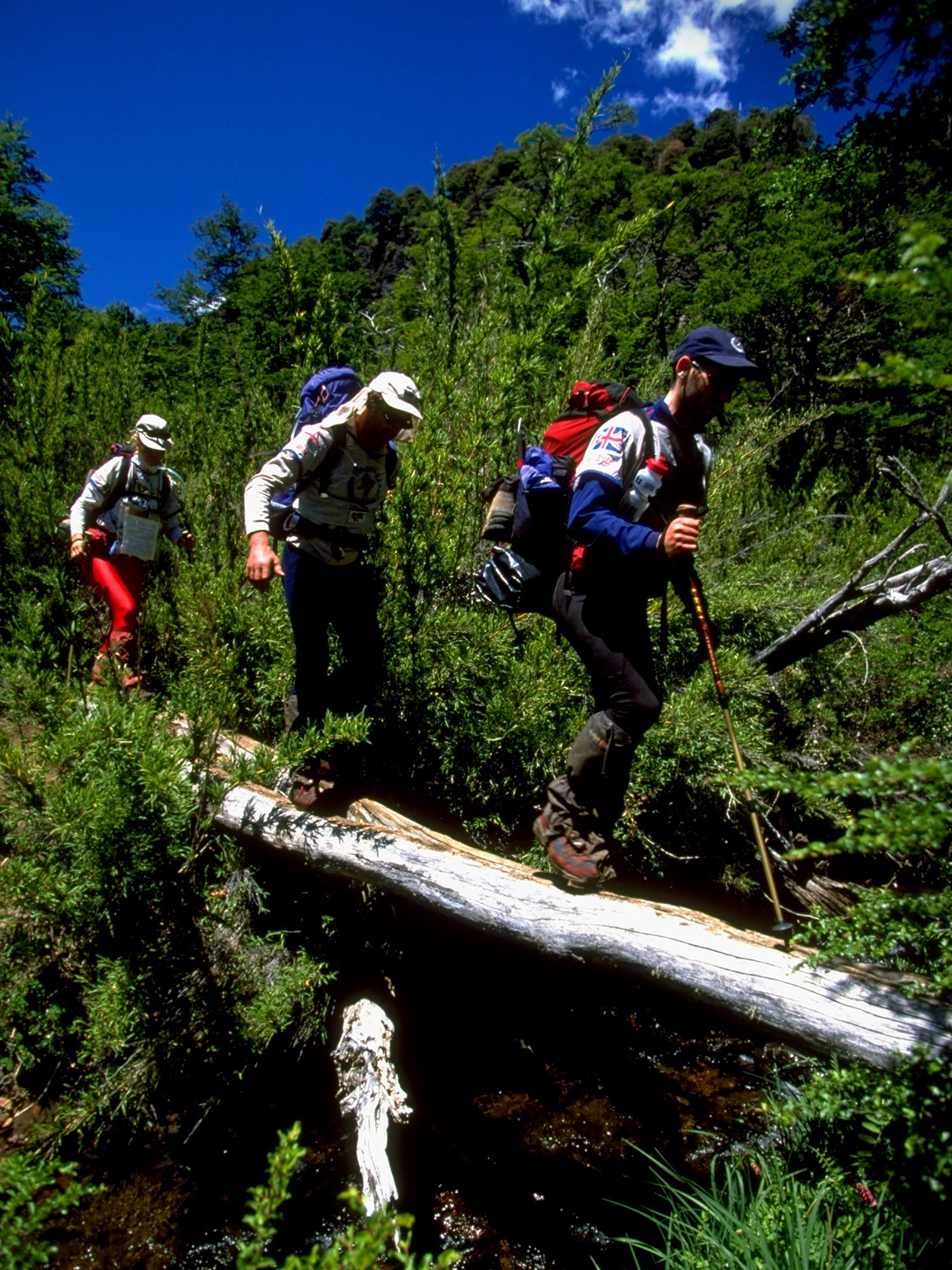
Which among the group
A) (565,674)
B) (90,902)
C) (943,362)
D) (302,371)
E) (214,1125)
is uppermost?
(943,362)

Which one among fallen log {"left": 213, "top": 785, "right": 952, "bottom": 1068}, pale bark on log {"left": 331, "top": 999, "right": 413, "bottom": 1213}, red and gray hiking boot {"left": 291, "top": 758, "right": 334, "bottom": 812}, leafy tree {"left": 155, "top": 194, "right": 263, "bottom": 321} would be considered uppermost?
leafy tree {"left": 155, "top": 194, "right": 263, "bottom": 321}

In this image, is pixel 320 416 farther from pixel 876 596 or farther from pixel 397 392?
pixel 876 596

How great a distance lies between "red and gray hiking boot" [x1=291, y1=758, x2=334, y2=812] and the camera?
3.85 meters

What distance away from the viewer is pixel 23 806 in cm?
330

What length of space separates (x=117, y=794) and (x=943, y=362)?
15409 millimetres

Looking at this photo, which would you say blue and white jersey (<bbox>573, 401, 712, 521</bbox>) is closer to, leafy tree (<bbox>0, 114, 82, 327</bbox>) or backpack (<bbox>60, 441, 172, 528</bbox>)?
backpack (<bbox>60, 441, 172, 528</bbox>)

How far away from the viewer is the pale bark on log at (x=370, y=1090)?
9.69 feet

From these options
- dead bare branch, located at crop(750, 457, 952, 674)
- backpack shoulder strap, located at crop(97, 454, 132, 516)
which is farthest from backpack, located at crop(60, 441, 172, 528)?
dead bare branch, located at crop(750, 457, 952, 674)

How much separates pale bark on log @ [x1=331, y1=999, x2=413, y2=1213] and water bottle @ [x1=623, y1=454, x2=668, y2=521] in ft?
8.61

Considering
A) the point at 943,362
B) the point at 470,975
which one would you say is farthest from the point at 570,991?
the point at 943,362

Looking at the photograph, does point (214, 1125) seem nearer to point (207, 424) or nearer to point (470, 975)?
point (470, 975)

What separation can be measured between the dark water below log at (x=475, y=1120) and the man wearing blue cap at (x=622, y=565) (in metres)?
0.64

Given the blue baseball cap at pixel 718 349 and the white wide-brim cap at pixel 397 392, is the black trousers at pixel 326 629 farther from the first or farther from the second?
the blue baseball cap at pixel 718 349

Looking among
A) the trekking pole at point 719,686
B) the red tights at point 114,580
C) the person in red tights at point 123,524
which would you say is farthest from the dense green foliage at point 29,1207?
the red tights at point 114,580
